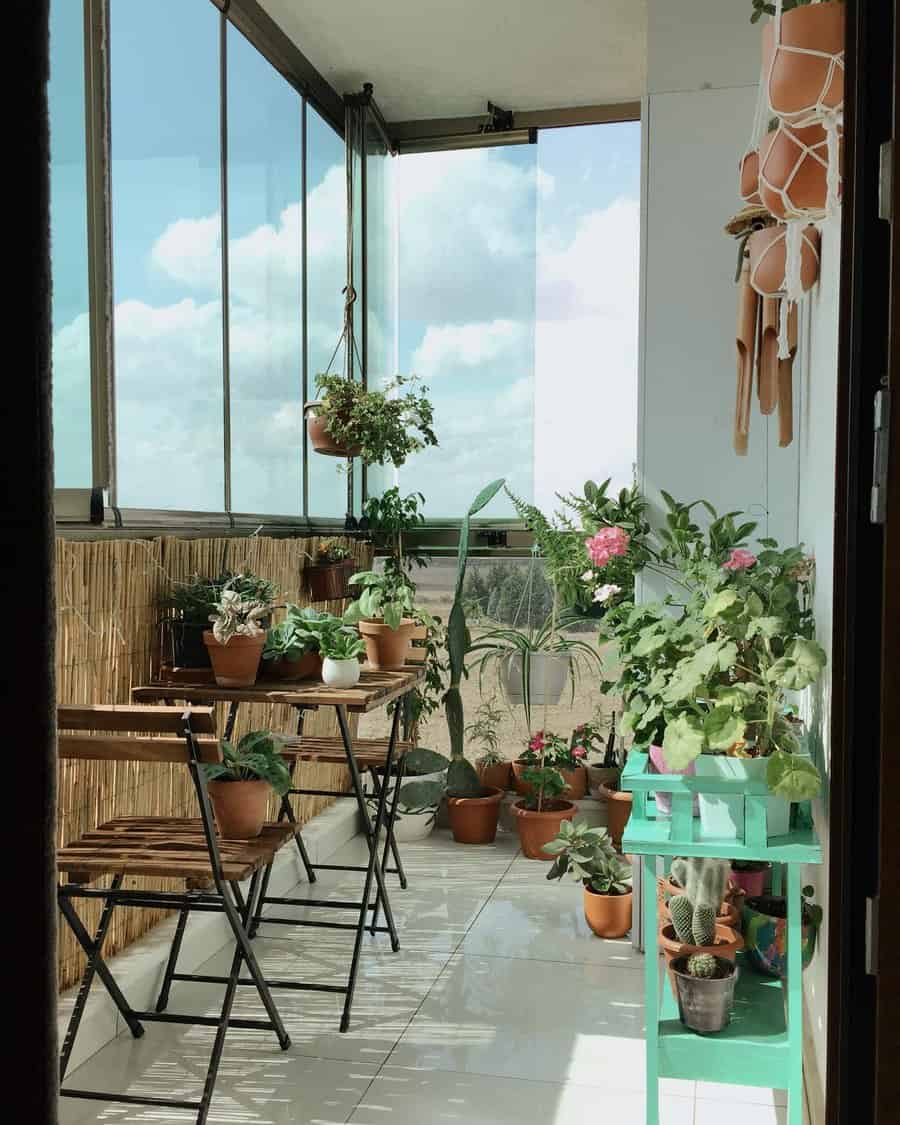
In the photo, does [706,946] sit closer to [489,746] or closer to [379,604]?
[379,604]

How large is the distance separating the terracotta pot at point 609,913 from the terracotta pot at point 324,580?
57.5 inches

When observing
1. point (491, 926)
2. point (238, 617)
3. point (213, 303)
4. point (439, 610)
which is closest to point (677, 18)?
point (213, 303)

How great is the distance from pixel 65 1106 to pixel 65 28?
2430 millimetres

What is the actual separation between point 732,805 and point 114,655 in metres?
1.60

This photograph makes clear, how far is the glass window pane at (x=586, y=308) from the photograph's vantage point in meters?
4.35

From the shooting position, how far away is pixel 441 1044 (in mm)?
2537

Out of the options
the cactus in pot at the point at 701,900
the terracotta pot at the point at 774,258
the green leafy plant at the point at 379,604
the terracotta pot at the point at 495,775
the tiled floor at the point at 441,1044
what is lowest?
the tiled floor at the point at 441,1044

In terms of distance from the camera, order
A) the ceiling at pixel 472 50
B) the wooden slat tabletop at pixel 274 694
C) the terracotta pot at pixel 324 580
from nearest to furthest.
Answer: the wooden slat tabletop at pixel 274 694 → the ceiling at pixel 472 50 → the terracotta pot at pixel 324 580

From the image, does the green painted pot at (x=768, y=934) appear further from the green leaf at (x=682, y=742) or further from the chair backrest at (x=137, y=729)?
the chair backrest at (x=137, y=729)

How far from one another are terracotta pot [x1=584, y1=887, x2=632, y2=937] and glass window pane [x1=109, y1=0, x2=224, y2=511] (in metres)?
1.76

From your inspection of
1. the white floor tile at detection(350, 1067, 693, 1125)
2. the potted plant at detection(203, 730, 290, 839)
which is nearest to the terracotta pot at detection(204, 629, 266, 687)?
the potted plant at detection(203, 730, 290, 839)

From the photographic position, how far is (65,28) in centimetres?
237

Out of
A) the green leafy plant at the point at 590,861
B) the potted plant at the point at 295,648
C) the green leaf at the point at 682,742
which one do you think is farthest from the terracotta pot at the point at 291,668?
the green leaf at the point at 682,742

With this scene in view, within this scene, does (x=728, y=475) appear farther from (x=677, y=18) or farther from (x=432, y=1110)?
(x=432, y=1110)
